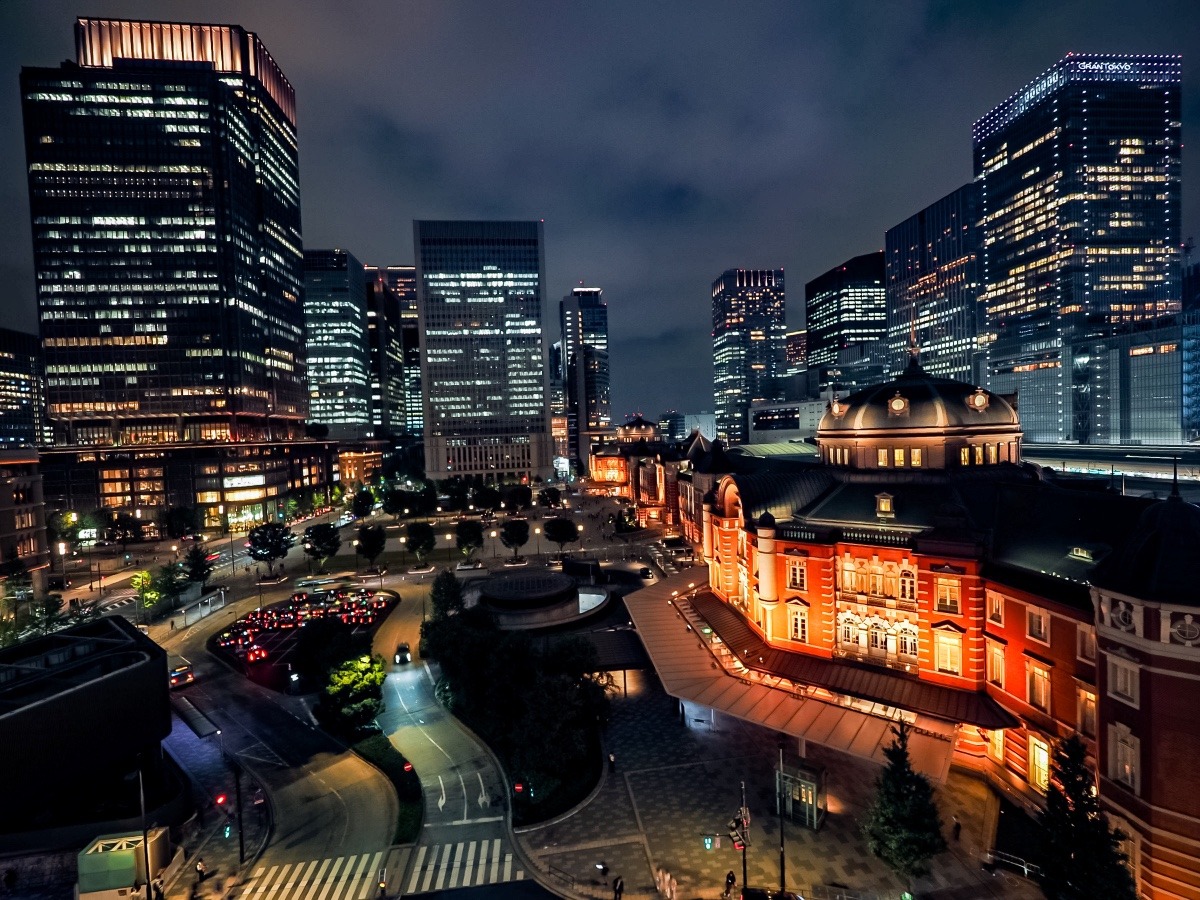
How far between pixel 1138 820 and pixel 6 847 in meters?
59.5

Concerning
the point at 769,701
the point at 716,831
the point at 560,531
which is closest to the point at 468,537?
the point at 560,531

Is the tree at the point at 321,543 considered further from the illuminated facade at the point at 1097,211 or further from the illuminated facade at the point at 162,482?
the illuminated facade at the point at 1097,211

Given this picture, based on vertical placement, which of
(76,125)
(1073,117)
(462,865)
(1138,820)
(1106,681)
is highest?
(1073,117)

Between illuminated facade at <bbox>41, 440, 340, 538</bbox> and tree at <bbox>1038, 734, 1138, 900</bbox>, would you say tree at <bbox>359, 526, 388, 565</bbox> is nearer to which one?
illuminated facade at <bbox>41, 440, 340, 538</bbox>

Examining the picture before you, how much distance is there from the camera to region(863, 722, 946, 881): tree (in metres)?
26.8

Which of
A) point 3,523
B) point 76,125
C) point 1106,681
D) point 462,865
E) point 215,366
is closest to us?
point 1106,681

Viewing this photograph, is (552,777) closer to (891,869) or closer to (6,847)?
(891,869)

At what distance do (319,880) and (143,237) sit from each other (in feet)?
514

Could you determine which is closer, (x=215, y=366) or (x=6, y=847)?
(x=6, y=847)

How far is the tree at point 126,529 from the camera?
11631cm

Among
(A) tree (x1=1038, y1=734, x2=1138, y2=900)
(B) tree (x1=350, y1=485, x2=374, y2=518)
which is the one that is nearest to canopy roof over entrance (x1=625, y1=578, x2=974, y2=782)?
(A) tree (x1=1038, y1=734, x2=1138, y2=900)

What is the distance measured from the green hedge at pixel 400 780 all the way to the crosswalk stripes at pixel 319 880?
1995 mm

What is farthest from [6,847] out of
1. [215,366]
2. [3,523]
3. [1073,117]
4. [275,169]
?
[1073,117]

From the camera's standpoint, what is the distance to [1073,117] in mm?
165125
